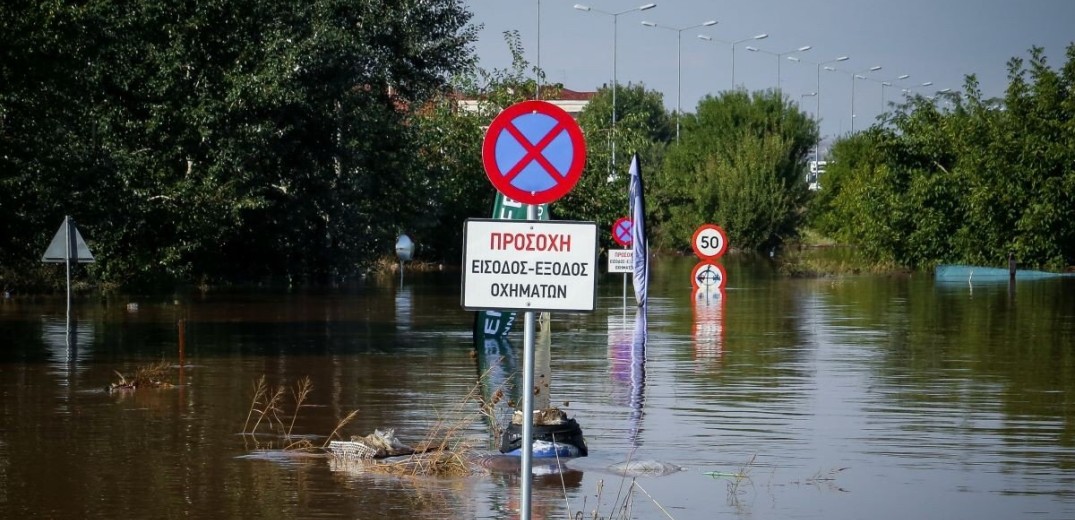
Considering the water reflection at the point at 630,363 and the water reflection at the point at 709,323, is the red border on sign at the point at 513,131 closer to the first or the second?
the water reflection at the point at 630,363

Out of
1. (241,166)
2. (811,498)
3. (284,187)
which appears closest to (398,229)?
(284,187)

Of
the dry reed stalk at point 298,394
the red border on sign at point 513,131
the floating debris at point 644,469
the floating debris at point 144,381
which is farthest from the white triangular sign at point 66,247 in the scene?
the red border on sign at point 513,131

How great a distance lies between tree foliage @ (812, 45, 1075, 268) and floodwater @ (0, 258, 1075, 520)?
20913mm

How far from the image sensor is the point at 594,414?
14023 millimetres

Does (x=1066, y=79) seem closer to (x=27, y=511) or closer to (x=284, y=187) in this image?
(x=284, y=187)

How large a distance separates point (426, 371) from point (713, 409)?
189 inches

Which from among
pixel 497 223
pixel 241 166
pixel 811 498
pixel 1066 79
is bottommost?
pixel 811 498

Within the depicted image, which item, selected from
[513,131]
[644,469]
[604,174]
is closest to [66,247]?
[644,469]

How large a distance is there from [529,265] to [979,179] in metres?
45.4

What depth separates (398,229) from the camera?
47.0 m

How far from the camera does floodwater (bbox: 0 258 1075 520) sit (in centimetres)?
964

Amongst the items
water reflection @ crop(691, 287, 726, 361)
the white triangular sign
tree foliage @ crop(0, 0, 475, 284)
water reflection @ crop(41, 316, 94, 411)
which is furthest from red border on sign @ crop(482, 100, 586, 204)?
tree foliage @ crop(0, 0, 475, 284)

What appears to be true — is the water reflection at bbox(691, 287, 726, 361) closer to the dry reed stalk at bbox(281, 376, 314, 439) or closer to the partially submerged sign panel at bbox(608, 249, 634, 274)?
the partially submerged sign panel at bbox(608, 249, 634, 274)

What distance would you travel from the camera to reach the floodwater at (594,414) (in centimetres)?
964
